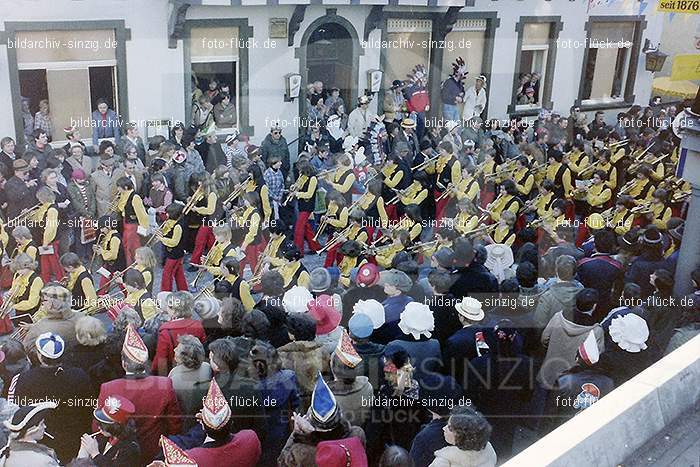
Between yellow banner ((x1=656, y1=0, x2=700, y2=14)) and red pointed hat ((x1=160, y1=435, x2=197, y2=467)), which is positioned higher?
yellow banner ((x1=656, y1=0, x2=700, y2=14))

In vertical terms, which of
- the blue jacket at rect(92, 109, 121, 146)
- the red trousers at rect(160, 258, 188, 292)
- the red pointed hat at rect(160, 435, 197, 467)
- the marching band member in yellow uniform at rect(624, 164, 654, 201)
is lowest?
the red trousers at rect(160, 258, 188, 292)

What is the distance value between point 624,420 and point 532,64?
12870 mm

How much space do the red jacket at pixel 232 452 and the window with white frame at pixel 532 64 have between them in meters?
11.5

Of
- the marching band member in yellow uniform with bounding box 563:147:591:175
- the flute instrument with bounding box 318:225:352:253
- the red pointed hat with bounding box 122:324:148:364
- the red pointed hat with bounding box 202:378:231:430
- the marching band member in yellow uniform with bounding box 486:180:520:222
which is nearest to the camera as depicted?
the red pointed hat with bounding box 202:378:231:430

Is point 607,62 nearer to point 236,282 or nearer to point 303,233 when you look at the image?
point 303,233

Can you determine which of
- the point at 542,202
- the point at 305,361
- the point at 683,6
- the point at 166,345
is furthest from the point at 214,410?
the point at 683,6

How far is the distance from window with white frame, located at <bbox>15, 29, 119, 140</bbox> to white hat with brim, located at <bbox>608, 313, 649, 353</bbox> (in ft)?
24.8

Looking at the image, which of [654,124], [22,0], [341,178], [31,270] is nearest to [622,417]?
[31,270]

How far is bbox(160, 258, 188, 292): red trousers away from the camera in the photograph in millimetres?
7461

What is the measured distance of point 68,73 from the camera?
9.54 m

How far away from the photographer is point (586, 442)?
232 cm

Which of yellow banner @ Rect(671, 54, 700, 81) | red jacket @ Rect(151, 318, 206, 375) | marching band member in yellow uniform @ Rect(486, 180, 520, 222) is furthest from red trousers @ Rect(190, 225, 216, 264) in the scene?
yellow banner @ Rect(671, 54, 700, 81)

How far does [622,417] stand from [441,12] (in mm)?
10997

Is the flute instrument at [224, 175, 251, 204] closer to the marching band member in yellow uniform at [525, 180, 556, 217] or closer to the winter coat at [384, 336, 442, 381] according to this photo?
the marching band member in yellow uniform at [525, 180, 556, 217]
